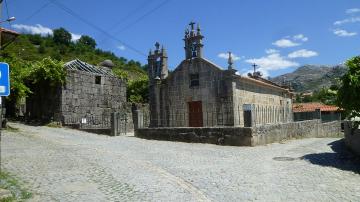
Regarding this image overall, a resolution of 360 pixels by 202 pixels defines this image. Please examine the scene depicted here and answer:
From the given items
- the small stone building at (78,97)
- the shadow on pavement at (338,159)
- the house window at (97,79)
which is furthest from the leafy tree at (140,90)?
the shadow on pavement at (338,159)

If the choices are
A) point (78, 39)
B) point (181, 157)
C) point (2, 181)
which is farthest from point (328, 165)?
point (78, 39)

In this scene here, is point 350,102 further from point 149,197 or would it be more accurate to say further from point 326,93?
point 149,197

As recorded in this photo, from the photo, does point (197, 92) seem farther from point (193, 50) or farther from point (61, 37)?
point (61, 37)

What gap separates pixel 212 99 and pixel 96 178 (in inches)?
546

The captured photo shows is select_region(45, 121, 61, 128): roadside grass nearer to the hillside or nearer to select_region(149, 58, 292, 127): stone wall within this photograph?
select_region(149, 58, 292, 127): stone wall

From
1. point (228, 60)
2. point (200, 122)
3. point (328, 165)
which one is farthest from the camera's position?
point (200, 122)

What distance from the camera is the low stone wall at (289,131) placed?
49.5ft

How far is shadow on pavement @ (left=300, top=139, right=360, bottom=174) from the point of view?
35.0 ft

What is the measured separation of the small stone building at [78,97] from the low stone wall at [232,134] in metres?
6.57

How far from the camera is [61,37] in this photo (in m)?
73.2

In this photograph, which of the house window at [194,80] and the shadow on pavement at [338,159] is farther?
the house window at [194,80]

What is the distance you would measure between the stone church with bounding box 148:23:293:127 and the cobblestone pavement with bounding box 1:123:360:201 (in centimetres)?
690

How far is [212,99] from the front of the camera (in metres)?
21.5

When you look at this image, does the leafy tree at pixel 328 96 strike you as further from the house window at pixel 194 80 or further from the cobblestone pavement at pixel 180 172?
the house window at pixel 194 80
